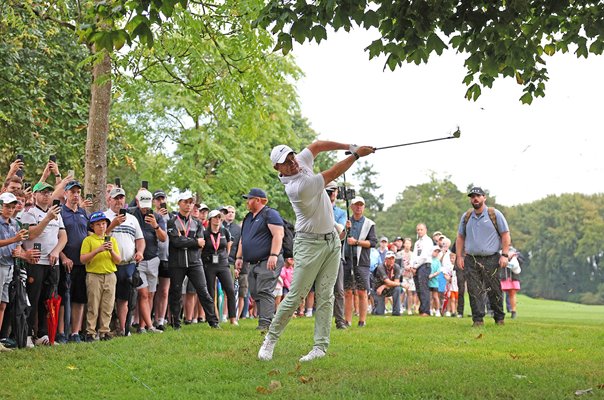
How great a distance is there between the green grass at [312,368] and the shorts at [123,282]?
2.53 feet

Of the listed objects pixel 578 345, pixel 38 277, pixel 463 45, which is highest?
pixel 463 45

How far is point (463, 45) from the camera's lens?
975cm

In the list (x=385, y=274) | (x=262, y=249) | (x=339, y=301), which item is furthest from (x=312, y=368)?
(x=385, y=274)

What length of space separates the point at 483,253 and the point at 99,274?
6.50 meters

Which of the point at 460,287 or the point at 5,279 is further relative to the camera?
the point at 460,287

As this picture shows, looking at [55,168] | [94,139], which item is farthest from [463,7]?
[94,139]

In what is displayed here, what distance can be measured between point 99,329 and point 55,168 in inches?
92.9

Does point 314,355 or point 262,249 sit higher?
point 262,249

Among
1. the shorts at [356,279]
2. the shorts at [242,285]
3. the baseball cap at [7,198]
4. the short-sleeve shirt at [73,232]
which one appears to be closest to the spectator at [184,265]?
the shorts at [356,279]

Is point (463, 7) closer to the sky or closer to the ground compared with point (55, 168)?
closer to the sky

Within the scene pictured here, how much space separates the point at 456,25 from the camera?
923 cm

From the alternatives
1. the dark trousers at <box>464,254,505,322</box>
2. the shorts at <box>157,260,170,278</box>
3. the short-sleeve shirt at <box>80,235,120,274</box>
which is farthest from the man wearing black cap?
the short-sleeve shirt at <box>80,235,120,274</box>

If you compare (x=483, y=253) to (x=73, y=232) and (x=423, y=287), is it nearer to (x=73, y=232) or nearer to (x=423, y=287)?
(x=73, y=232)

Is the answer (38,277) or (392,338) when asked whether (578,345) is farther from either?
(38,277)
